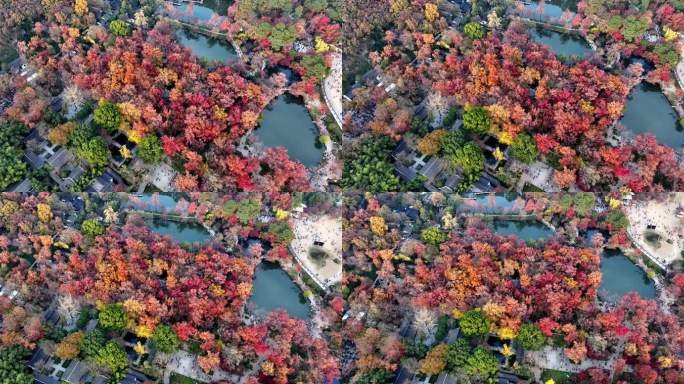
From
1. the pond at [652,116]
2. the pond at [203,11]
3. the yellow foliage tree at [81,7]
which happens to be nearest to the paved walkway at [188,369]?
the pond at [203,11]

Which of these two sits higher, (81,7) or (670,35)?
(81,7)

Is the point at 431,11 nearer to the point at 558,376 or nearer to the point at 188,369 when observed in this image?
the point at 558,376

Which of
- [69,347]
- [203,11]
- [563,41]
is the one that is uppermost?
[203,11]

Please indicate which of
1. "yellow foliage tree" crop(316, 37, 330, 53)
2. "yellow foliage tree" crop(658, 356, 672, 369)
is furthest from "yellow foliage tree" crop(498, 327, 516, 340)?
"yellow foliage tree" crop(316, 37, 330, 53)

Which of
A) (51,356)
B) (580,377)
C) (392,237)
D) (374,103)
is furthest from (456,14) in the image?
(51,356)

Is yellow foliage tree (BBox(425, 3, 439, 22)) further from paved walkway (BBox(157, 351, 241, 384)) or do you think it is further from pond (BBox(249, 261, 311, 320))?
paved walkway (BBox(157, 351, 241, 384))

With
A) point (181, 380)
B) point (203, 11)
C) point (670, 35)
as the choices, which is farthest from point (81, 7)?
point (670, 35)

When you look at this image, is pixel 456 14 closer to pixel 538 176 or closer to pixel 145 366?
pixel 538 176

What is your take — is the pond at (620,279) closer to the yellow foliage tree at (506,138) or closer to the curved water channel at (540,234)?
the curved water channel at (540,234)

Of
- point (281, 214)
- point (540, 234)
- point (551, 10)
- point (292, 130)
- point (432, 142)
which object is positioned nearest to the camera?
point (432, 142)
